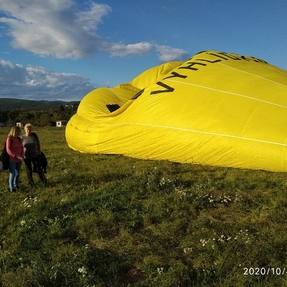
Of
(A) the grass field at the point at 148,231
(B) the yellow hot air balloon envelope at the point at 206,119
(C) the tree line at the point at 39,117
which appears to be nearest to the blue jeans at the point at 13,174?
(A) the grass field at the point at 148,231

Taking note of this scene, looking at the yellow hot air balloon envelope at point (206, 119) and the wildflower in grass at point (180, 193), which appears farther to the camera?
the yellow hot air balloon envelope at point (206, 119)

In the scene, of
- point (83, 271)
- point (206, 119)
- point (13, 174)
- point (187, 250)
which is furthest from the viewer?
point (206, 119)

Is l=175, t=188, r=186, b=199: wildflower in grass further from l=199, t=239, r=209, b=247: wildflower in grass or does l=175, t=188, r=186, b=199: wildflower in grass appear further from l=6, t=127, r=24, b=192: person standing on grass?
l=6, t=127, r=24, b=192: person standing on grass

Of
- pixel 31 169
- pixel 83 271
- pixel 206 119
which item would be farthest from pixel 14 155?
pixel 83 271

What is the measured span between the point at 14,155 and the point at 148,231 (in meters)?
4.83

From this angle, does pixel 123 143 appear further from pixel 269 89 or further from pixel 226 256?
pixel 226 256

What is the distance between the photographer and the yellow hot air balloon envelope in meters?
12.2

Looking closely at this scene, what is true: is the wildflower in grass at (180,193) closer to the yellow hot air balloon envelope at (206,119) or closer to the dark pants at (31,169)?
the yellow hot air balloon envelope at (206,119)

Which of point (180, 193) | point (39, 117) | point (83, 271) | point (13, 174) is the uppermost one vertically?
point (39, 117)

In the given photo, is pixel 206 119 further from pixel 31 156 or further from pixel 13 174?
pixel 13 174
